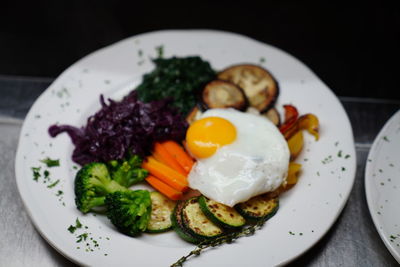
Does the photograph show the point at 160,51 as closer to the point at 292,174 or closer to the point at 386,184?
the point at 292,174

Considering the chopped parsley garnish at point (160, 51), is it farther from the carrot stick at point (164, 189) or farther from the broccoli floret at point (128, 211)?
the broccoli floret at point (128, 211)

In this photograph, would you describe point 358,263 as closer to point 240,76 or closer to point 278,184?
point 278,184

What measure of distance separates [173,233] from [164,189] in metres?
0.35

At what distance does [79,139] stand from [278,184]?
168 centimetres

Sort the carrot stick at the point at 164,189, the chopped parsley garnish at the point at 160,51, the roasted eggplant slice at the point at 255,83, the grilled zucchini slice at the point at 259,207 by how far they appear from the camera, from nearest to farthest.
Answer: the grilled zucchini slice at the point at 259,207, the carrot stick at the point at 164,189, the roasted eggplant slice at the point at 255,83, the chopped parsley garnish at the point at 160,51

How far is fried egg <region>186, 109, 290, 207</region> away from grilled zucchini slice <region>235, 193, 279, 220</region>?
0.23 ft

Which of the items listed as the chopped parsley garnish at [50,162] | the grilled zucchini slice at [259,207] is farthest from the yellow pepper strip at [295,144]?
the chopped parsley garnish at [50,162]

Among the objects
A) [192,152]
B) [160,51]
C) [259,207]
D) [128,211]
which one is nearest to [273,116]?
[192,152]

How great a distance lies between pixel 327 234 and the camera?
381 cm

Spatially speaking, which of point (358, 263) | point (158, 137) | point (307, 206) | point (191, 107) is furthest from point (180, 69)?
point (358, 263)

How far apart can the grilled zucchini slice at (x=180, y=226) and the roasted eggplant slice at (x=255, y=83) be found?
4.31 ft

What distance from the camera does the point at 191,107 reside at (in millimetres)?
4617

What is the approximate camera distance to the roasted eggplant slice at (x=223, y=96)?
439 centimetres

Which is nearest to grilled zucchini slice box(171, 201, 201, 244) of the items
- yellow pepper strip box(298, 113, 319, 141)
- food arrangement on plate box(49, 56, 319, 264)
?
food arrangement on plate box(49, 56, 319, 264)
